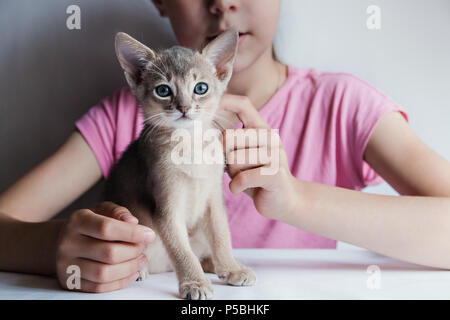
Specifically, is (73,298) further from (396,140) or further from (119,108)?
(396,140)

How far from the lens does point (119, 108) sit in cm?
82

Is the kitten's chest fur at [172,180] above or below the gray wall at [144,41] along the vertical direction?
below

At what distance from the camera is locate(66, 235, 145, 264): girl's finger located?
53cm

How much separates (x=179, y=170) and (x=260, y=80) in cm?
38

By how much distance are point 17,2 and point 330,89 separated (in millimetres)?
576

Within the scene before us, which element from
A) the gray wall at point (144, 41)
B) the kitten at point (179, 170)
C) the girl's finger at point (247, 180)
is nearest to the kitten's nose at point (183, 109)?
the kitten at point (179, 170)

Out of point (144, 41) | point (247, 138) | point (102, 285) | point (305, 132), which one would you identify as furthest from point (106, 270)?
point (305, 132)

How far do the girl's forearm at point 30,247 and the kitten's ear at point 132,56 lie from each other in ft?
0.82

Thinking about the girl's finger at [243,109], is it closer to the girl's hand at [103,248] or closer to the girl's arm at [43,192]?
the girl's hand at [103,248]

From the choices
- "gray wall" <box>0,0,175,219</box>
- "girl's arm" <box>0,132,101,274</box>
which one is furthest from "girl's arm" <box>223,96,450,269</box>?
"girl's arm" <box>0,132,101,274</box>

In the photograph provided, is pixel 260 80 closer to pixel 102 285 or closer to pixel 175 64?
pixel 175 64

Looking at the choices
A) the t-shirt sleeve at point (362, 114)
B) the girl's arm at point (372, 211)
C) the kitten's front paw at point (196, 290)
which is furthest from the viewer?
the t-shirt sleeve at point (362, 114)

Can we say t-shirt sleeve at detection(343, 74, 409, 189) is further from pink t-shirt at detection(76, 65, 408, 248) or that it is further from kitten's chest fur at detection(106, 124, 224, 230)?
kitten's chest fur at detection(106, 124, 224, 230)

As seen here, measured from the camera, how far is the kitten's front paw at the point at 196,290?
49cm
